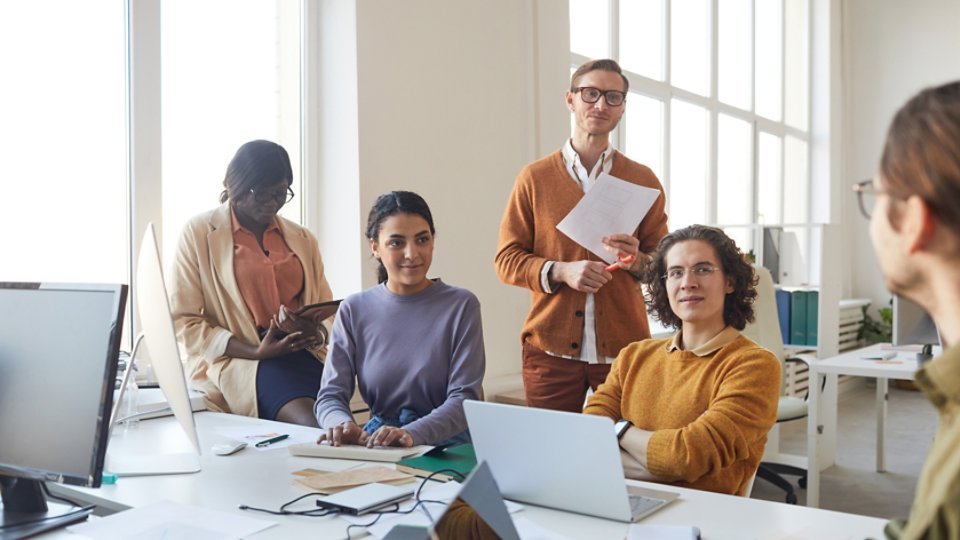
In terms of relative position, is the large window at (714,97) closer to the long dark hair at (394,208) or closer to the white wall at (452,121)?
the white wall at (452,121)

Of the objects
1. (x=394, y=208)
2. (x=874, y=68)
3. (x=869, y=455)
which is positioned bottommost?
(x=869, y=455)

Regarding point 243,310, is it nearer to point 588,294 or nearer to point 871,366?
point 588,294

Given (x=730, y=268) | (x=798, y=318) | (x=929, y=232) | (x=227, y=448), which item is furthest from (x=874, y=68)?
(x=929, y=232)

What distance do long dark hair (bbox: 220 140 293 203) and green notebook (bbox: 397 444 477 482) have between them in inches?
43.3

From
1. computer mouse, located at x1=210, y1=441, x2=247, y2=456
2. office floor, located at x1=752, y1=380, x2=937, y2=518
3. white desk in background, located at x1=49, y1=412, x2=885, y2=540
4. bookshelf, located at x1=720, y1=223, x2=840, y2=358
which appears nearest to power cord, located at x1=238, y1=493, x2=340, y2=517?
white desk in background, located at x1=49, y1=412, x2=885, y2=540

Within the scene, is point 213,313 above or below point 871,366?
above

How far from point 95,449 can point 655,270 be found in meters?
1.36

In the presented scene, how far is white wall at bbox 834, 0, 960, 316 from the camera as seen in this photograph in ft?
24.5

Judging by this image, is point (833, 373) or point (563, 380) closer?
point (563, 380)

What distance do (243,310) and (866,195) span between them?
2.03 metres


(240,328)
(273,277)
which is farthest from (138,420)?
(273,277)

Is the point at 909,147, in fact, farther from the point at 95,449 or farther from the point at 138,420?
the point at 138,420

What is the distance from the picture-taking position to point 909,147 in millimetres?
759

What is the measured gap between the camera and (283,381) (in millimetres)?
2531
